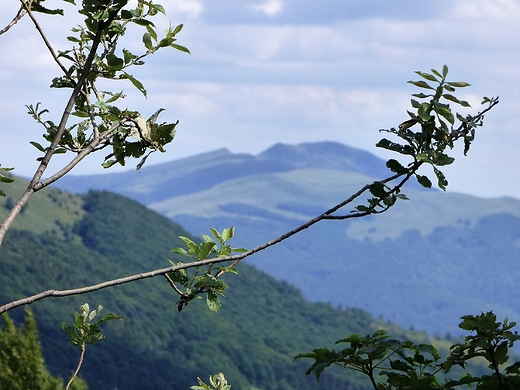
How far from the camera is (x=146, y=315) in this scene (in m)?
140

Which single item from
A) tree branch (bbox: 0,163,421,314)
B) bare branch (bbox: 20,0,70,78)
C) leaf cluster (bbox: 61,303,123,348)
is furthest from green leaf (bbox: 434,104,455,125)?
leaf cluster (bbox: 61,303,123,348)

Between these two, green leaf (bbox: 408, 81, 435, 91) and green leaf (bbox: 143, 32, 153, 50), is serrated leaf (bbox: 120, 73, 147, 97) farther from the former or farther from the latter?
green leaf (bbox: 408, 81, 435, 91)

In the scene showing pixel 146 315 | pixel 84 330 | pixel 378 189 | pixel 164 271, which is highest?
pixel 378 189

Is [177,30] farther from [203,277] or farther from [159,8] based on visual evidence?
[203,277]

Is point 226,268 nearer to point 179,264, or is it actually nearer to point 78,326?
point 179,264

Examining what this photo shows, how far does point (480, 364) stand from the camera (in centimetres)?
17212

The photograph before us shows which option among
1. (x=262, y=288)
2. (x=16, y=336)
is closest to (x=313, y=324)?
(x=262, y=288)

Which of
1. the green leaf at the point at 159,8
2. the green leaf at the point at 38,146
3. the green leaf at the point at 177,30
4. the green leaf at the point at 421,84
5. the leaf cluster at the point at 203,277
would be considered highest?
the green leaf at the point at 159,8

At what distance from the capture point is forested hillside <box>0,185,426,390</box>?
12644 centimetres

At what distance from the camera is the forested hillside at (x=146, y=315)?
126 meters

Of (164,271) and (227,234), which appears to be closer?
(164,271)

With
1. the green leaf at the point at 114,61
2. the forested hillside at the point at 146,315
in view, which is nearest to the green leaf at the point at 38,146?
the green leaf at the point at 114,61

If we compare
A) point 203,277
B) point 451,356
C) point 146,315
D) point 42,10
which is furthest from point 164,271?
point 146,315

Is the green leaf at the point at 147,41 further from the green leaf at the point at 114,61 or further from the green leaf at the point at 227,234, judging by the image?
the green leaf at the point at 227,234
